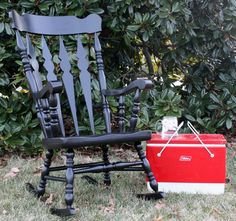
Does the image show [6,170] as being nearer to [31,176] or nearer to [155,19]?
[31,176]

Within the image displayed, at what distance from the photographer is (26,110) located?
139 inches

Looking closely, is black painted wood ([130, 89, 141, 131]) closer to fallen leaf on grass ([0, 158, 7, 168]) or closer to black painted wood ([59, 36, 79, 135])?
black painted wood ([59, 36, 79, 135])

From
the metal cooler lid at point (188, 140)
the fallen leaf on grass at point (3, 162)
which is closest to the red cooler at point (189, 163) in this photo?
the metal cooler lid at point (188, 140)

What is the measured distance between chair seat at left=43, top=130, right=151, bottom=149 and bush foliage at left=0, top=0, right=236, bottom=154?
3.58 ft

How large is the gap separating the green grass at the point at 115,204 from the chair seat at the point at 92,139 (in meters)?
0.37

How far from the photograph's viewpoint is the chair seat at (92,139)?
2281 mm

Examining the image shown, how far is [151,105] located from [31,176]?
1221mm

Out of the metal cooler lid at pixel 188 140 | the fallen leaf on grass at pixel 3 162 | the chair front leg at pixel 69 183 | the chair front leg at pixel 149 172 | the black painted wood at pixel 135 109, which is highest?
the black painted wood at pixel 135 109

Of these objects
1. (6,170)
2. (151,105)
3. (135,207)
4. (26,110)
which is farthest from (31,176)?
(151,105)

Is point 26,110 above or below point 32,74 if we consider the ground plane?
below

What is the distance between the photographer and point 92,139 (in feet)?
7.66

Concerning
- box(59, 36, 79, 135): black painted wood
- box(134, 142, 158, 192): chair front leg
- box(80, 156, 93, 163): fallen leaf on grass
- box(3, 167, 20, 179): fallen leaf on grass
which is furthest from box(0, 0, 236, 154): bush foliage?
box(134, 142, 158, 192): chair front leg

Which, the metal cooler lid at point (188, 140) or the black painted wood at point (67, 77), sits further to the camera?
the black painted wood at point (67, 77)

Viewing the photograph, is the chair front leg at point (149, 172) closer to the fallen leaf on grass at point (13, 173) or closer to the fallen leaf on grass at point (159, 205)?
the fallen leaf on grass at point (159, 205)
